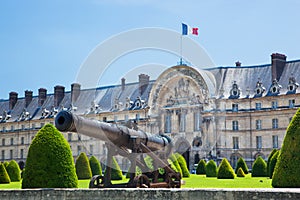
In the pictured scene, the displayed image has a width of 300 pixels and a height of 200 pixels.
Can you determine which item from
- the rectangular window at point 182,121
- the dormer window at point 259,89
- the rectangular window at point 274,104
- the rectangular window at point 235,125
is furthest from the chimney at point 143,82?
the rectangular window at point 274,104

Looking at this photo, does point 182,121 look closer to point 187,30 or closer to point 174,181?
point 187,30

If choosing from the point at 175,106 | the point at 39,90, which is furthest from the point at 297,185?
the point at 39,90

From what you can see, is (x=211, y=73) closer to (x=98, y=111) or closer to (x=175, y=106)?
(x=175, y=106)

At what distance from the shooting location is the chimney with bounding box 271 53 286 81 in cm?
4934

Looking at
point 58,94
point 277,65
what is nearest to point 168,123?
point 277,65

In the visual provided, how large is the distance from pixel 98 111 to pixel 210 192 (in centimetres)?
5102

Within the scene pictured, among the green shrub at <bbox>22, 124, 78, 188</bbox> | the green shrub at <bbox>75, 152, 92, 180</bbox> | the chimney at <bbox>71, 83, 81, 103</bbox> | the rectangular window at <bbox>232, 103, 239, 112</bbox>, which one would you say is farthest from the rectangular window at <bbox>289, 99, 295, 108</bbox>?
the green shrub at <bbox>22, 124, 78, 188</bbox>

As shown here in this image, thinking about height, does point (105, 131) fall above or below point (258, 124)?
below

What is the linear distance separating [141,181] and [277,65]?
3729cm

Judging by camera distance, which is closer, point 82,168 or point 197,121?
point 82,168

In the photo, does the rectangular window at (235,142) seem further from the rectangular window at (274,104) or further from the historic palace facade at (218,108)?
the rectangular window at (274,104)

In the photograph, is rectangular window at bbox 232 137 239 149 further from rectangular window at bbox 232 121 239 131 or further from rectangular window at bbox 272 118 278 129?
rectangular window at bbox 272 118 278 129

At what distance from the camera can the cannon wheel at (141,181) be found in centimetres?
1460

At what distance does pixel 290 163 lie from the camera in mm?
13320
